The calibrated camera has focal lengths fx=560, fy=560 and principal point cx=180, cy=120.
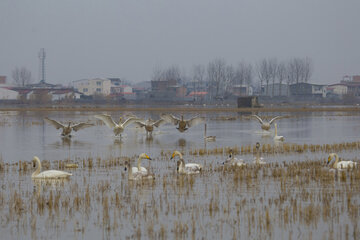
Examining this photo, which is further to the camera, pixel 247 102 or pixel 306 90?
pixel 306 90

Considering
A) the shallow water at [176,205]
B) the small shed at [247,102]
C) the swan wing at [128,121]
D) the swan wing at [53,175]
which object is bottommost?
the shallow water at [176,205]

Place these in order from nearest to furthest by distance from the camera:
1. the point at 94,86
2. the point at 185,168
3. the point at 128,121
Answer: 1. the point at 185,168
2. the point at 128,121
3. the point at 94,86

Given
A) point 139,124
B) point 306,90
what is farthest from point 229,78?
point 139,124

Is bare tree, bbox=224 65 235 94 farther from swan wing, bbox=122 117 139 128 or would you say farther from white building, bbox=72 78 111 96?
swan wing, bbox=122 117 139 128

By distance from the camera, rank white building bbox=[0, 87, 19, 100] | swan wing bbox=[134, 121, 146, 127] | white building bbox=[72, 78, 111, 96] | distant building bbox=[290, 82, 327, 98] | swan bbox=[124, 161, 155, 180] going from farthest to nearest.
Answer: white building bbox=[72, 78, 111, 96], distant building bbox=[290, 82, 327, 98], white building bbox=[0, 87, 19, 100], swan wing bbox=[134, 121, 146, 127], swan bbox=[124, 161, 155, 180]

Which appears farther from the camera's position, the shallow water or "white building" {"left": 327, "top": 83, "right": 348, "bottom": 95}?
"white building" {"left": 327, "top": 83, "right": 348, "bottom": 95}

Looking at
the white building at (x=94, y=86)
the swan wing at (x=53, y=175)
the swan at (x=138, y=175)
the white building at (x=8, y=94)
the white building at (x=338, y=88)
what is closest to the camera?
the swan at (x=138, y=175)

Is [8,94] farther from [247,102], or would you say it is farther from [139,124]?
[139,124]

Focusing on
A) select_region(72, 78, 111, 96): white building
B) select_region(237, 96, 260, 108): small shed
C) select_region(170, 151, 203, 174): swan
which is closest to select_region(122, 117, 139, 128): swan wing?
select_region(170, 151, 203, 174): swan

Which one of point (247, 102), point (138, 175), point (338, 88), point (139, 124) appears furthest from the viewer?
point (338, 88)

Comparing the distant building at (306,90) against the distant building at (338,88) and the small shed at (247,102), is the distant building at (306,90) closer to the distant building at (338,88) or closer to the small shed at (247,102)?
the distant building at (338,88)

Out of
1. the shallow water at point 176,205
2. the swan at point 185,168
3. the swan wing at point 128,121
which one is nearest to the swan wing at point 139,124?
the swan wing at point 128,121

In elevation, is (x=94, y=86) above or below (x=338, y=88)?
above

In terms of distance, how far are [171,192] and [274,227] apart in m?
3.38
